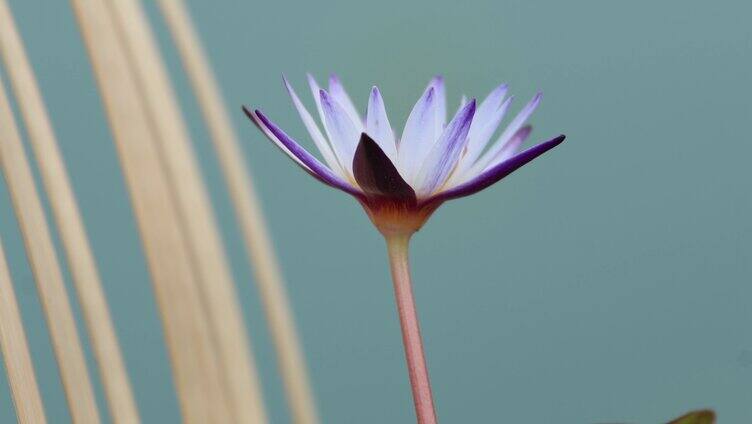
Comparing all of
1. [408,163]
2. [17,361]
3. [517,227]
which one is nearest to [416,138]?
[408,163]

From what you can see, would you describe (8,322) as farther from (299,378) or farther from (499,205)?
(499,205)

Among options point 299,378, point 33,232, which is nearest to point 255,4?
point 299,378

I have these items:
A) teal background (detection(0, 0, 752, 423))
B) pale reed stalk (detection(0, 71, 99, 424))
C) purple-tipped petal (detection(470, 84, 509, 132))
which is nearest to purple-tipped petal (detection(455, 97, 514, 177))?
purple-tipped petal (detection(470, 84, 509, 132))

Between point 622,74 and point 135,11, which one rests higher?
point 622,74

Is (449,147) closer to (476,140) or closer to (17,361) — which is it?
(476,140)

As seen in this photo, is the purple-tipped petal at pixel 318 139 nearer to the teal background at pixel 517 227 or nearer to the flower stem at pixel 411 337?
the flower stem at pixel 411 337

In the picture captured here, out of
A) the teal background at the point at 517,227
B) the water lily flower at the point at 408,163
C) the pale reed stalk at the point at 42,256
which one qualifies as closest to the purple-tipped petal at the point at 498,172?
the water lily flower at the point at 408,163

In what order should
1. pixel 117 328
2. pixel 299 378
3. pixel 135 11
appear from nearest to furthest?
1. pixel 135 11
2. pixel 299 378
3. pixel 117 328

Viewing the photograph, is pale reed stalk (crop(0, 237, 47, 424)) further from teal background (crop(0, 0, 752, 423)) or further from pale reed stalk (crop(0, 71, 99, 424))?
teal background (crop(0, 0, 752, 423))
